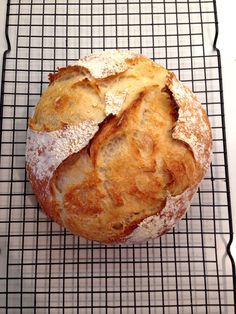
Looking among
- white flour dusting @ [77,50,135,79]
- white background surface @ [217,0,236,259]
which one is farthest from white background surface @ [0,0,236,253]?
white flour dusting @ [77,50,135,79]

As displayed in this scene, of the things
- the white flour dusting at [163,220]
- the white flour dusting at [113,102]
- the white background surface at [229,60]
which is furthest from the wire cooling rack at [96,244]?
the white flour dusting at [113,102]

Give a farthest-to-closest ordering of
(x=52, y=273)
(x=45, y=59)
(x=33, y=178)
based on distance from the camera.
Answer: (x=45, y=59) < (x=52, y=273) < (x=33, y=178)

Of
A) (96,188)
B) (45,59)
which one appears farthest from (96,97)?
(45,59)

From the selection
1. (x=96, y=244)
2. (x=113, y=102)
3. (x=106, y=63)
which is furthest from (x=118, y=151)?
(x=96, y=244)

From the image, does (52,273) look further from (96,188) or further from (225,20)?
(225,20)

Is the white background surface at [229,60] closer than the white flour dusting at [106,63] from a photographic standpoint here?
No

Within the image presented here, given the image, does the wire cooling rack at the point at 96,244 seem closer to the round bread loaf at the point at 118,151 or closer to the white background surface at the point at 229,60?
the white background surface at the point at 229,60
